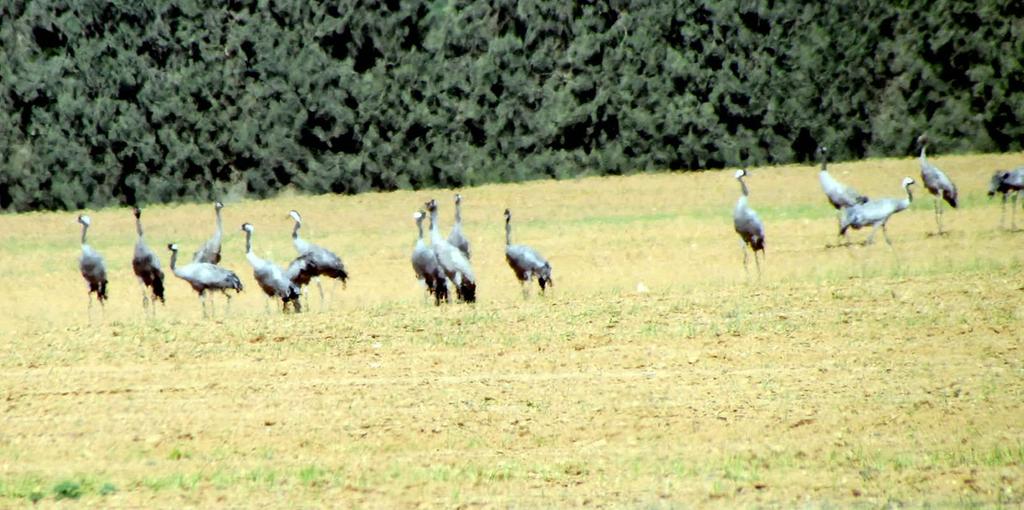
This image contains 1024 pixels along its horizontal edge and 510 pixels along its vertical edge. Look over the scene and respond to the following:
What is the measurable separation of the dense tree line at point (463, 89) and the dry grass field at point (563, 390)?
7.43 meters

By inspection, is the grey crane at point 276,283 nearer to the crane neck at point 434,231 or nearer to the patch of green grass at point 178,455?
the crane neck at point 434,231

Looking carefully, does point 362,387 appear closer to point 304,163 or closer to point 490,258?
point 490,258

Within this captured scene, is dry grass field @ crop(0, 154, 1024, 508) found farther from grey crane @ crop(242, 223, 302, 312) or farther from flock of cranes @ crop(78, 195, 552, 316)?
flock of cranes @ crop(78, 195, 552, 316)

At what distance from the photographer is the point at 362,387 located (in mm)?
12773

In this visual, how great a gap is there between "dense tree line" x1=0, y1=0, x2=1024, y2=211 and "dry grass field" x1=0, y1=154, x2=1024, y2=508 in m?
7.43

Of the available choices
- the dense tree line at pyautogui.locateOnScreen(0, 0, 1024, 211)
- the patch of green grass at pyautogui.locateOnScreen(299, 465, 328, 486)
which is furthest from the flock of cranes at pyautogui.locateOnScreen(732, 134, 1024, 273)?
the patch of green grass at pyautogui.locateOnScreen(299, 465, 328, 486)

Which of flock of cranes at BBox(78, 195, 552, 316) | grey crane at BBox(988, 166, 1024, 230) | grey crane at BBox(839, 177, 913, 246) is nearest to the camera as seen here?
flock of cranes at BBox(78, 195, 552, 316)

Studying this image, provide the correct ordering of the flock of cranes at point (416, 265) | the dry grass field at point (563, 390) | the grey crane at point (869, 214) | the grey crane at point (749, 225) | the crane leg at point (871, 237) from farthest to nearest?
the crane leg at point (871, 237), the grey crane at point (869, 214), the grey crane at point (749, 225), the flock of cranes at point (416, 265), the dry grass field at point (563, 390)

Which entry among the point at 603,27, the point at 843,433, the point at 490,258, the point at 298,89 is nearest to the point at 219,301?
the point at 490,258

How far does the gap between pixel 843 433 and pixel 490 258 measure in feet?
39.2

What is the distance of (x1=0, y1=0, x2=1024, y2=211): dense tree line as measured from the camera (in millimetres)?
28344

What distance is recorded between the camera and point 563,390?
40.7 ft

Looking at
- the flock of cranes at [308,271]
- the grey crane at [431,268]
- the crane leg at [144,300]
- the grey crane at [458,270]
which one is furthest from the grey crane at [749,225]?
the crane leg at [144,300]

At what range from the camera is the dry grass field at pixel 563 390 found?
9773mm
